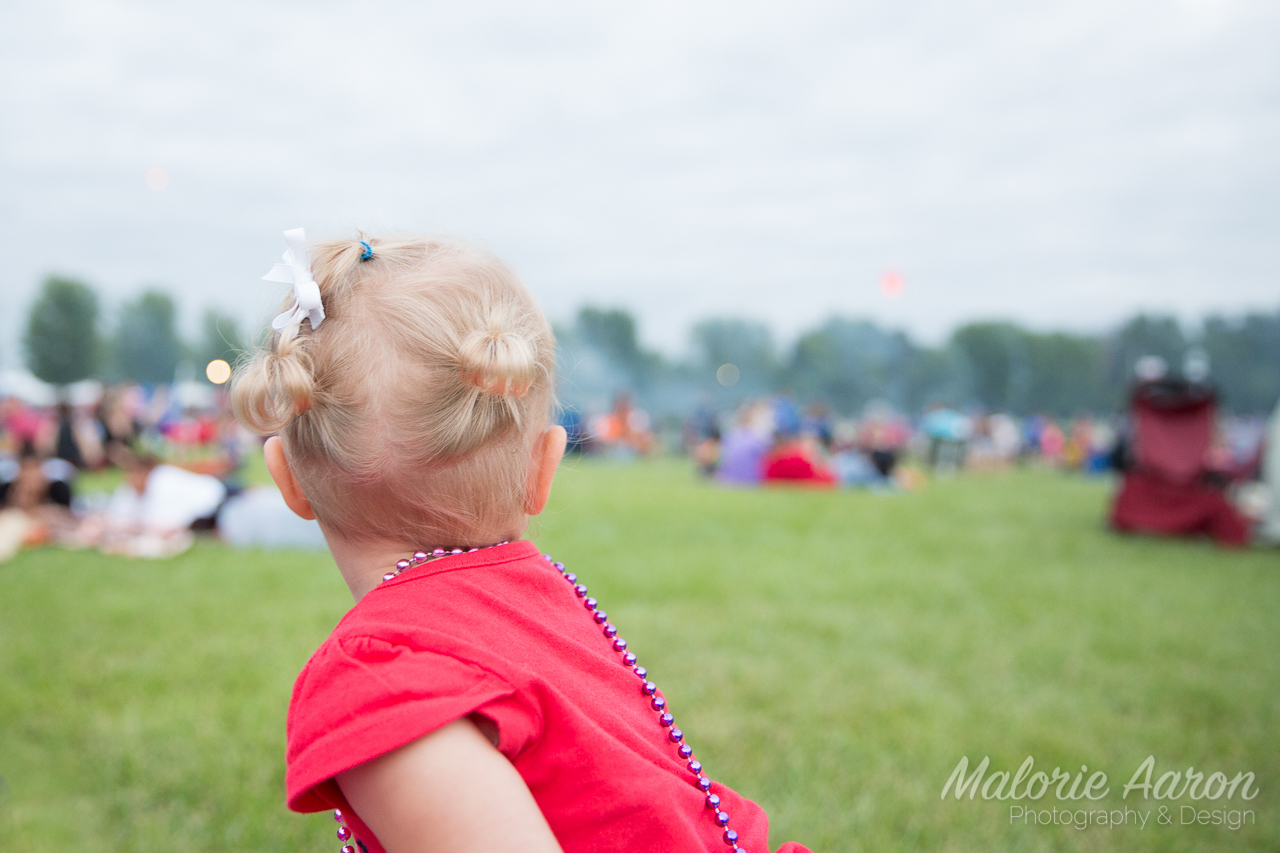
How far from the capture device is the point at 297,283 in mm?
893

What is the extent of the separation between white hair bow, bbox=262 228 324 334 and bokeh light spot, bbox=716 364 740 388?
131 ft

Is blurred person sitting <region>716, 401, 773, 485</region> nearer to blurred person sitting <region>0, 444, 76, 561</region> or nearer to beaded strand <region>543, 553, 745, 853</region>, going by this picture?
blurred person sitting <region>0, 444, 76, 561</region>

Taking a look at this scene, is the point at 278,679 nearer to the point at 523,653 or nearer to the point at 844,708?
the point at 844,708

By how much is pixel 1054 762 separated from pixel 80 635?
4.48 metres

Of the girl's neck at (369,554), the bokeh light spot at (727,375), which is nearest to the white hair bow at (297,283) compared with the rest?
the girl's neck at (369,554)

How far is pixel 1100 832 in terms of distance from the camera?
2.37 m

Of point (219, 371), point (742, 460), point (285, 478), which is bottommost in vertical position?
point (742, 460)

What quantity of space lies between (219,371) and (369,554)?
34cm

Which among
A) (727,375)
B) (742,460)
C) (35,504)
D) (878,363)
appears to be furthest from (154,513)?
(878,363)

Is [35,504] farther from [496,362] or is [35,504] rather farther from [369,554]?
[496,362]

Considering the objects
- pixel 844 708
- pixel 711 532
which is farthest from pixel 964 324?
pixel 844 708

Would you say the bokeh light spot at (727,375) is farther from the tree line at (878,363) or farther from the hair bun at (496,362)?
the hair bun at (496,362)

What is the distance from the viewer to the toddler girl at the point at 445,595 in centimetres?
73

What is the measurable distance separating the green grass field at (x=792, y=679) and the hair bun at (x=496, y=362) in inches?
26.2
